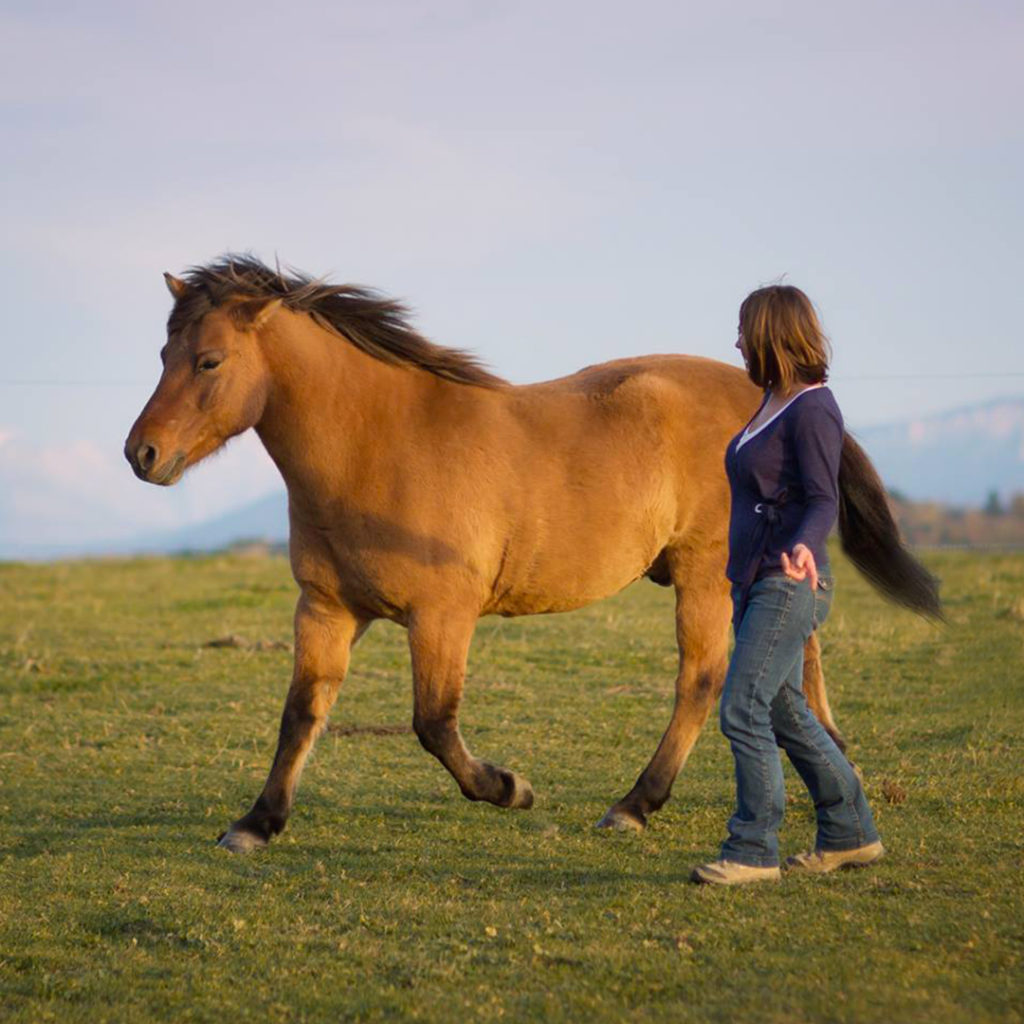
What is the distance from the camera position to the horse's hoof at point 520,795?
640 centimetres

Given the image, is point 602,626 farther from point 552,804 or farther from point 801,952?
point 801,952

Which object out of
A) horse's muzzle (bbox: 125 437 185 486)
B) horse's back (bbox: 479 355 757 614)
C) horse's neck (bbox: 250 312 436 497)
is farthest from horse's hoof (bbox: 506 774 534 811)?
horse's muzzle (bbox: 125 437 185 486)

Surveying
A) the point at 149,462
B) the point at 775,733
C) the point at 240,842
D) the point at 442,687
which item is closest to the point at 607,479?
the point at 442,687

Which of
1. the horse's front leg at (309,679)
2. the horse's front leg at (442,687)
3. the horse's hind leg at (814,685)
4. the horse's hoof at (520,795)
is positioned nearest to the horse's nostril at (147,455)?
the horse's front leg at (309,679)

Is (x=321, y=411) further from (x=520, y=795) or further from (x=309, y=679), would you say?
(x=520, y=795)

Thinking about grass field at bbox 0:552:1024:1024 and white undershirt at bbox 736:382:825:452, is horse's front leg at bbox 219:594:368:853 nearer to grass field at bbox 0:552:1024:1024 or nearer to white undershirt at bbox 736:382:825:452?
grass field at bbox 0:552:1024:1024

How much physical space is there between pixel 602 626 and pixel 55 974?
972cm

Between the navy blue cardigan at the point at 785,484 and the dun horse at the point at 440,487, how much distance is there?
153cm

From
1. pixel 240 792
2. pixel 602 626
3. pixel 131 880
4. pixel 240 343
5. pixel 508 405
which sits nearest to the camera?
pixel 131 880

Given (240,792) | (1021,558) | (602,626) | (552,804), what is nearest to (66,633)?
(602,626)

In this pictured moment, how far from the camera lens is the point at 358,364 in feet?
21.6

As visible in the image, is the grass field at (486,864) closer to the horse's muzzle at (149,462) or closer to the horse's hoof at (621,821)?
the horse's hoof at (621,821)

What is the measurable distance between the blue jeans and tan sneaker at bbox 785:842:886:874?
0.02 m

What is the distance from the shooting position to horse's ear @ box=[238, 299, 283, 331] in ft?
20.8
